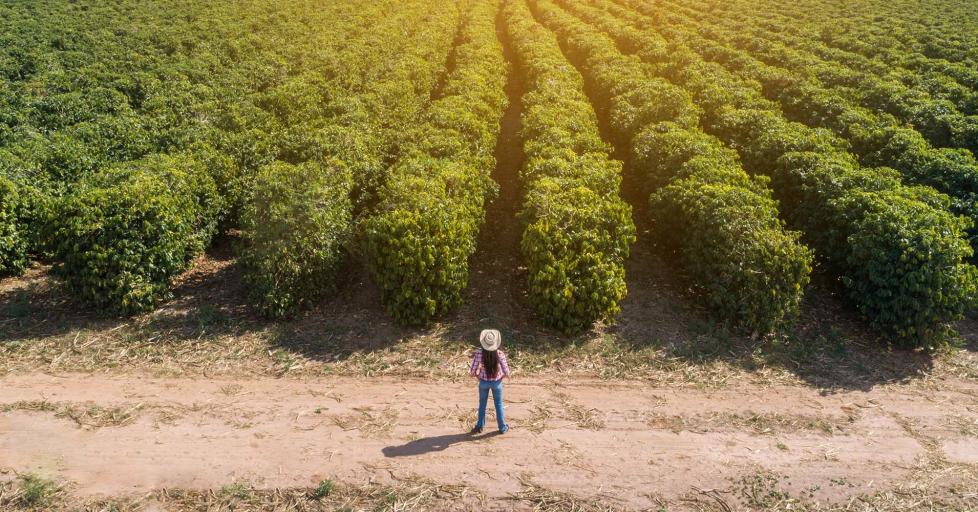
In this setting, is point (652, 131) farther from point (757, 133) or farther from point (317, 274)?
point (317, 274)

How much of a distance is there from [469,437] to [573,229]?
14.6 ft

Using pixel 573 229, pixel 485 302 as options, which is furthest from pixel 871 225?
pixel 485 302

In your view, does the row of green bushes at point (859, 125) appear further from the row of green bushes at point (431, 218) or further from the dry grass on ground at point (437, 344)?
the row of green bushes at point (431, 218)

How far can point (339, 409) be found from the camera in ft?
28.9

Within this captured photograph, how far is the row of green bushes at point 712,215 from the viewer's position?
10.2 m

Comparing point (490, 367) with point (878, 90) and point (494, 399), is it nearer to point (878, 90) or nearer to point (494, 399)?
point (494, 399)

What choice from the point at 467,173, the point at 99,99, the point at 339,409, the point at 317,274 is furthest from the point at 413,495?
the point at 99,99

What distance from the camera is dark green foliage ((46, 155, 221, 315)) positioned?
33.8 ft

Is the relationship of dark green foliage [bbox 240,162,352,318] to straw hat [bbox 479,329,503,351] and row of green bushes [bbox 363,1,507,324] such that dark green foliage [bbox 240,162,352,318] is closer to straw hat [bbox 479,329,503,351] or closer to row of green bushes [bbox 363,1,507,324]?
row of green bushes [bbox 363,1,507,324]

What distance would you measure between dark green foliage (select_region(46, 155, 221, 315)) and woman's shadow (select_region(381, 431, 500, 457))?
6222 mm

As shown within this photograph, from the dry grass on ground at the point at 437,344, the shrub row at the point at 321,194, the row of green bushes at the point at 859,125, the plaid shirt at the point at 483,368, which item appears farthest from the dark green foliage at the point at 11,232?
the row of green bushes at the point at 859,125

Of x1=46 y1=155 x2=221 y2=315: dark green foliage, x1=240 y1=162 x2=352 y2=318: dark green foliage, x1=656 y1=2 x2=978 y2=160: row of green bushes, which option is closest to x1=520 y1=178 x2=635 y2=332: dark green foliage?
x1=240 y1=162 x2=352 y2=318: dark green foliage

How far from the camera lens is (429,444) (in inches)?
320

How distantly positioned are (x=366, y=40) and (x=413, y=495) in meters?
23.2
